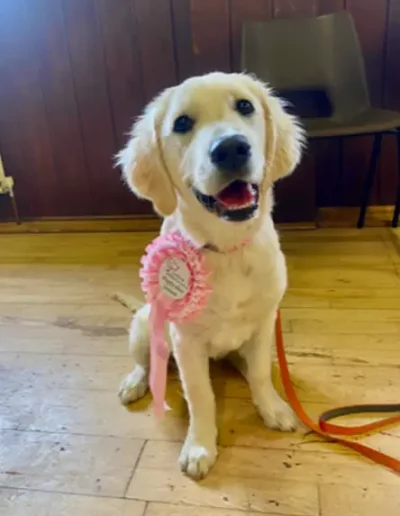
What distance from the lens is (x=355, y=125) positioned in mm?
1845

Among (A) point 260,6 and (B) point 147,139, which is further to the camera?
(A) point 260,6

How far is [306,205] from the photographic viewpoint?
7.72 ft

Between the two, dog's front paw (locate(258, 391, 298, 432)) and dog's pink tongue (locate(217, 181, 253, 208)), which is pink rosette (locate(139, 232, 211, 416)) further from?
dog's front paw (locate(258, 391, 298, 432))

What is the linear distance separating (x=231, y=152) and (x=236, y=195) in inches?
4.1

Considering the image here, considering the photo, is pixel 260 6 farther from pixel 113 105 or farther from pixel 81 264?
pixel 81 264

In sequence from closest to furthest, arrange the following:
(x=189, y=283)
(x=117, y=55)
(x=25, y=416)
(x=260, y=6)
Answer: (x=189, y=283), (x=25, y=416), (x=260, y=6), (x=117, y=55)

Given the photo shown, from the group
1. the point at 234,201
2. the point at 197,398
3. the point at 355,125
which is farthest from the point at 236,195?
the point at 355,125

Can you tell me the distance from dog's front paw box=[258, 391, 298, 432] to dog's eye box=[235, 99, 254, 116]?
0.63m

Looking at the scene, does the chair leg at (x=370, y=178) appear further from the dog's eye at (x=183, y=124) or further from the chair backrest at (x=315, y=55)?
the dog's eye at (x=183, y=124)

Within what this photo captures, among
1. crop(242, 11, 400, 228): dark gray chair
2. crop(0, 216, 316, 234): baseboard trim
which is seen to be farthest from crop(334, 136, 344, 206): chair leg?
crop(0, 216, 316, 234): baseboard trim

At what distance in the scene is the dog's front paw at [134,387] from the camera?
50.4 inches

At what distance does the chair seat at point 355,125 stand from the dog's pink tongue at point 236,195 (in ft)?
3.15

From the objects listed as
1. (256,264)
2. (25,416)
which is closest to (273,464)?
(256,264)

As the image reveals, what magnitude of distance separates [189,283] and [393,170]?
1683mm
